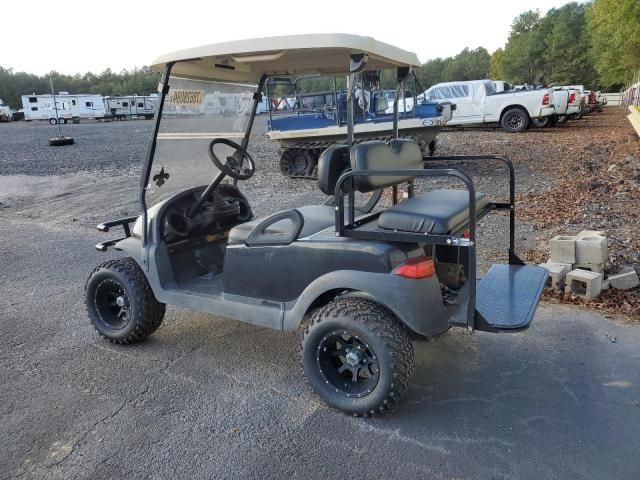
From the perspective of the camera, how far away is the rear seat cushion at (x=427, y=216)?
2652mm

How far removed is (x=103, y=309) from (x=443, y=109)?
366 inches

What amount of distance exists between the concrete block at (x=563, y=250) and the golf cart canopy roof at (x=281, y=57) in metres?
1.93

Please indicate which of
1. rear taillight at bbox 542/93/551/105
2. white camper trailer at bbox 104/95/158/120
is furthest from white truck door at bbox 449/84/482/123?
white camper trailer at bbox 104/95/158/120

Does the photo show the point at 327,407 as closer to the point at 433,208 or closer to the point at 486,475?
the point at 486,475

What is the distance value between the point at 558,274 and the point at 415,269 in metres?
2.15

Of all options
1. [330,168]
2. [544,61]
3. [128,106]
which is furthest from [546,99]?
[128,106]

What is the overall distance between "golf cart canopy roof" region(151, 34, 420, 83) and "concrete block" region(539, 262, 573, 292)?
2005 mm

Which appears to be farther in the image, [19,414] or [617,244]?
[617,244]

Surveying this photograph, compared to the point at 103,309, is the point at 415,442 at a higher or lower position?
lower

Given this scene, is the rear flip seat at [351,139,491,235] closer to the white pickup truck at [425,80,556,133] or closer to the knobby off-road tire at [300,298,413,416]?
the knobby off-road tire at [300,298,413,416]

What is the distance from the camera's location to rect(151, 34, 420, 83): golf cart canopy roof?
108 inches

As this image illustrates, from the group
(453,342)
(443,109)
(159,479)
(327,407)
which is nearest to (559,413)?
(453,342)

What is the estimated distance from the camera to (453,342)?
11.7ft

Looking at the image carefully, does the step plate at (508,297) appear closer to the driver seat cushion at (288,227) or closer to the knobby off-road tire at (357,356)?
the knobby off-road tire at (357,356)
